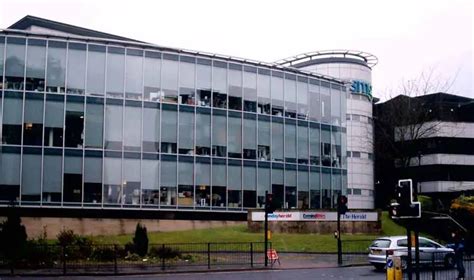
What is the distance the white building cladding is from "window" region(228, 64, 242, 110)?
2015 centimetres

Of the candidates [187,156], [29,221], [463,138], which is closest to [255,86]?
[187,156]

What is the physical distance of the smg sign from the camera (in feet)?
228

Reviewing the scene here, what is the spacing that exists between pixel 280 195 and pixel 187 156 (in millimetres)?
→ 9447

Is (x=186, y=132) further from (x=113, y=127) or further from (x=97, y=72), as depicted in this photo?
(x=97, y=72)

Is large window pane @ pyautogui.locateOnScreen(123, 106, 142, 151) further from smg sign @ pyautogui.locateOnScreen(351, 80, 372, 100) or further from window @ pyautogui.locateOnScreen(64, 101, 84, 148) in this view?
smg sign @ pyautogui.locateOnScreen(351, 80, 372, 100)

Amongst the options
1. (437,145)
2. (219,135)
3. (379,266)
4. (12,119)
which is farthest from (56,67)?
(437,145)

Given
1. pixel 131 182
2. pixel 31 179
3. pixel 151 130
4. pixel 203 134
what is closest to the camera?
pixel 31 179

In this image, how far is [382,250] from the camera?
89.5 ft

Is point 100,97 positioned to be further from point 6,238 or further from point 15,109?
point 6,238

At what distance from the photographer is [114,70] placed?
150 ft

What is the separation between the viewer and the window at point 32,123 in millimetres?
43125

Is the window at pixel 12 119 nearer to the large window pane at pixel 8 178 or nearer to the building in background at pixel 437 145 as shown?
the large window pane at pixel 8 178

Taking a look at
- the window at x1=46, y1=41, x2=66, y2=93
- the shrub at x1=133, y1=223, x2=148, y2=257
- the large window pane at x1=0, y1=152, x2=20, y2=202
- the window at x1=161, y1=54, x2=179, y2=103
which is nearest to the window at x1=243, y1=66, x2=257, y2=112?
the window at x1=161, y1=54, x2=179, y2=103

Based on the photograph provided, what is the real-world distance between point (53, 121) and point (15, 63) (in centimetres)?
503
